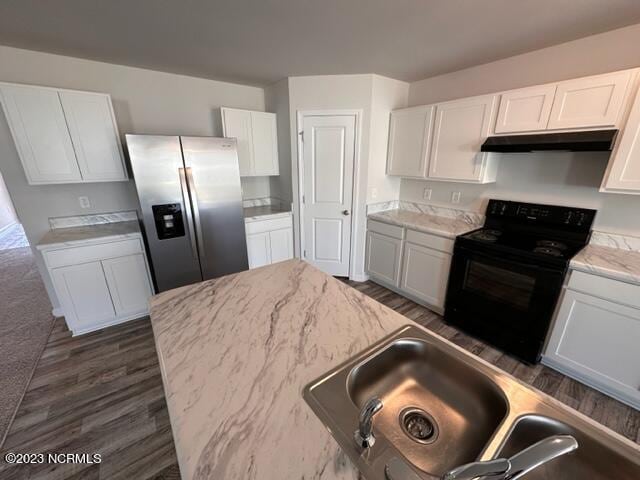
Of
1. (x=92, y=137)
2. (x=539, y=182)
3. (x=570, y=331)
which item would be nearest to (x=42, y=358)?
(x=92, y=137)

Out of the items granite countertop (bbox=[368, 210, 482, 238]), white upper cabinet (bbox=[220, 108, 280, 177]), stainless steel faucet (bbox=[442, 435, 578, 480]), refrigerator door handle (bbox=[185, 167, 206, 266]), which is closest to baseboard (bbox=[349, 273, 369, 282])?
granite countertop (bbox=[368, 210, 482, 238])

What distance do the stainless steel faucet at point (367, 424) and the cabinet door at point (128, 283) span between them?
104 inches

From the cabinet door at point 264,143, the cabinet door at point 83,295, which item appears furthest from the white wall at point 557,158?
the cabinet door at point 83,295

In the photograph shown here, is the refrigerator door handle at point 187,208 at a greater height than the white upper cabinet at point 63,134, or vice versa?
the white upper cabinet at point 63,134

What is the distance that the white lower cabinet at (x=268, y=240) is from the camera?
10.3 ft

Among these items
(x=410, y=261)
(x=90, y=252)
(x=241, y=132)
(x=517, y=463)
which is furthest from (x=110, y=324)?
(x=517, y=463)

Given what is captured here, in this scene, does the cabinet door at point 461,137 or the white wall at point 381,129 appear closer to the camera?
the cabinet door at point 461,137

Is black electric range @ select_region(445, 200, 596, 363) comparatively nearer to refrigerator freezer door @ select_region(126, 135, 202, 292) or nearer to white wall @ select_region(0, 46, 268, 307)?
refrigerator freezer door @ select_region(126, 135, 202, 292)

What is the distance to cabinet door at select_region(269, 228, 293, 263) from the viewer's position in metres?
3.30

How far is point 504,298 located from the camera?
2158mm

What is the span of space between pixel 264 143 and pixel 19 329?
10.1 ft

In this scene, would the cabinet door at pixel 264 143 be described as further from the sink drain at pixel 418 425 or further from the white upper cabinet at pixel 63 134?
the sink drain at pixel 418 425

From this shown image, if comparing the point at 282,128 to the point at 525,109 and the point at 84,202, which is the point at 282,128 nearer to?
the point at 84,202

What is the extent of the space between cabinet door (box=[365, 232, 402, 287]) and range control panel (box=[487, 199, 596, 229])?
3.17 feet
